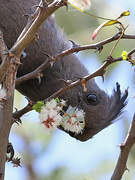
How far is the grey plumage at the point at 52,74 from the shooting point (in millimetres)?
4813

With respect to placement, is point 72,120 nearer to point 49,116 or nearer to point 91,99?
point 49,116

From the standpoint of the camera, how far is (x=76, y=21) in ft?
24.1

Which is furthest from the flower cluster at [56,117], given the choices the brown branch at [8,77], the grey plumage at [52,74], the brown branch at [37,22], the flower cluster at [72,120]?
the grey plumage at [52,74]

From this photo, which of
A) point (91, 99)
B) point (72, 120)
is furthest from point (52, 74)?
point (72, 120)

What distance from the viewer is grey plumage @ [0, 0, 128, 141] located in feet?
15.8

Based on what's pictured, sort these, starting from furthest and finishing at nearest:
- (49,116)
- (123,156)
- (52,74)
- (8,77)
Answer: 1. (52,74)
2. (123,156)
3. (49,116)
4. (8,77)

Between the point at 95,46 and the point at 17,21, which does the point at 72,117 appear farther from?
the point at 17,21

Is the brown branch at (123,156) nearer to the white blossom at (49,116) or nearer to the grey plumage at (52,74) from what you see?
the white blossom at (49,116)

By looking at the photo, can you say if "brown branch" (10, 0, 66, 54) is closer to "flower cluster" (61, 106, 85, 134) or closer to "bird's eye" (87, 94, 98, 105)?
"flower cluster" (61, 106, 85, 134)

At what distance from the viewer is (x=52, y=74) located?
5.09 metres

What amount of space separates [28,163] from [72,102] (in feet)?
8.98

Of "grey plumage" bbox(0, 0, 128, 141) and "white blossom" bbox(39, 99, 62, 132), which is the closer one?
"white blossom" bbox(39, 99, 62, 132)

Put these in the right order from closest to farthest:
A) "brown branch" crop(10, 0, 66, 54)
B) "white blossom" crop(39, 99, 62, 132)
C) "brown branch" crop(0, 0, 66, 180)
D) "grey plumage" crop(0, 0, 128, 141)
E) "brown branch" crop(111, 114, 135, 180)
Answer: "brown branch" crop(10, 0, 66, 54), "brown branch" crop(0, 0, 66, 180), "white blossom" crop(39, 99, 62, 132), "brown branch" crop(111, 114, 135, 180), "grey plumage" crop(0, 0, 128, 141)

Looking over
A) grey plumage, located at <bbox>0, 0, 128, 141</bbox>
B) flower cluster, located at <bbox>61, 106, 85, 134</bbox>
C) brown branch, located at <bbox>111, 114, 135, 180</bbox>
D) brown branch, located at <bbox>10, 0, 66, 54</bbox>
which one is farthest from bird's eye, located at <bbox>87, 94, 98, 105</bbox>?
brown branch, located at <bbox>10, 0, 66, 54</bbox>
